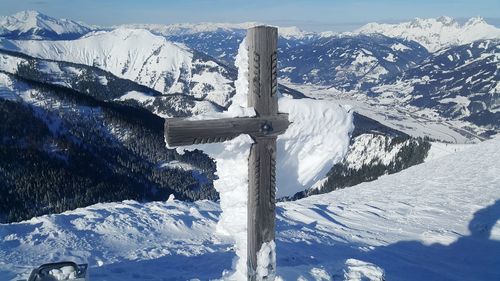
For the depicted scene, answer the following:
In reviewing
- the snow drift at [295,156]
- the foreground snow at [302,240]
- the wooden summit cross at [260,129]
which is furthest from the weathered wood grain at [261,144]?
the foreground snow at [302,240]

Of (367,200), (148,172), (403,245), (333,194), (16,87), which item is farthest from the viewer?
(16,87)

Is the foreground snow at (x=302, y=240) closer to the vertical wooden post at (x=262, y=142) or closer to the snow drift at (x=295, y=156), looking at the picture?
the snow drift at (x=295, y=156)

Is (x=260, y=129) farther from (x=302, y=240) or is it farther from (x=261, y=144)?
(x=302, y=240)

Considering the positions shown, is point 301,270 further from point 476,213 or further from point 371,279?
point 476,213

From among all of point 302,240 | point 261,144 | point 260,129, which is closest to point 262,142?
point 261,144

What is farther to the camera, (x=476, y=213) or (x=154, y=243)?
(x=476, y=213)

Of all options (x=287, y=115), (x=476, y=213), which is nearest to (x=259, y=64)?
(x=287, y=115)
